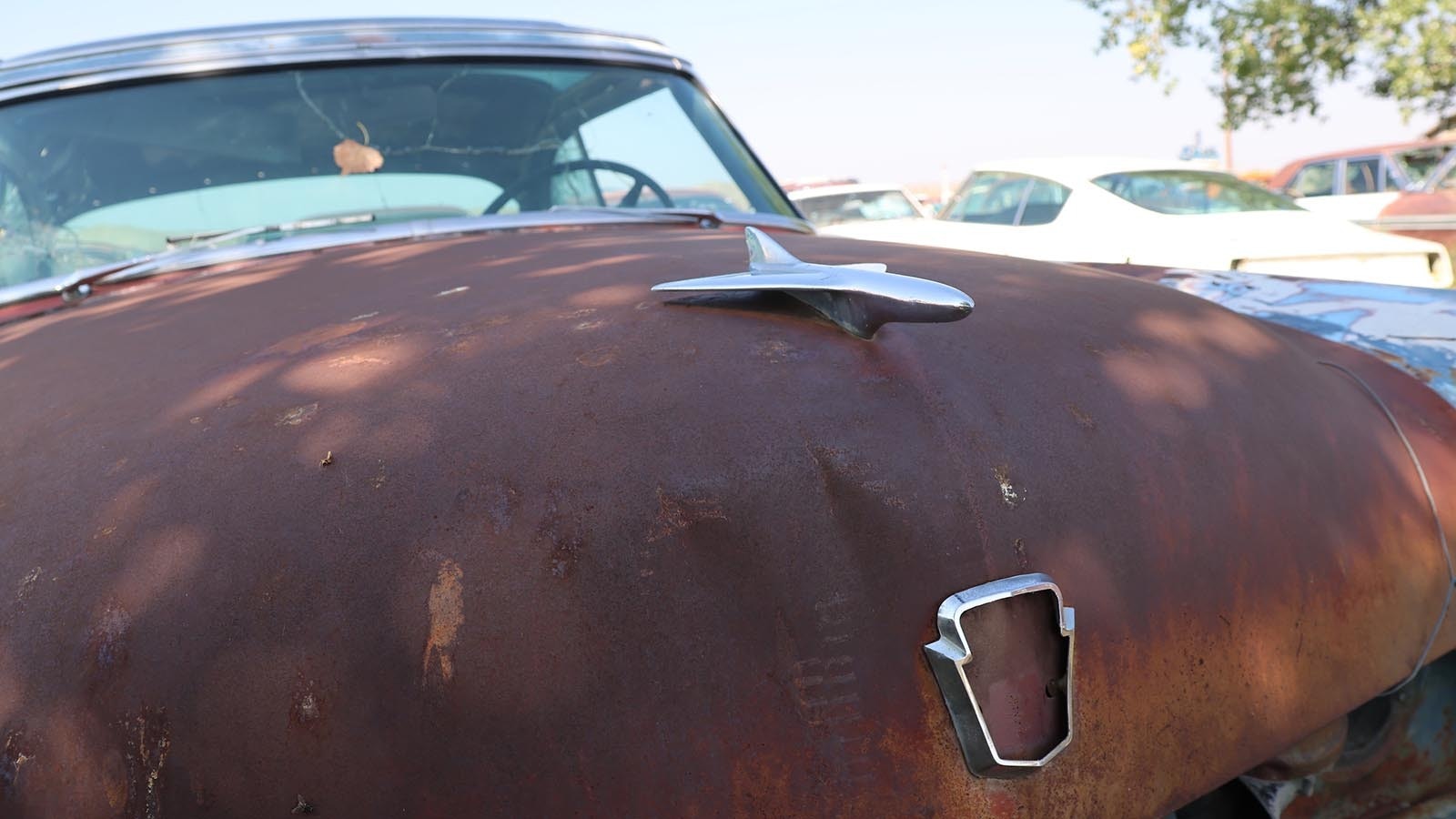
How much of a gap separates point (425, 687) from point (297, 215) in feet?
5.42

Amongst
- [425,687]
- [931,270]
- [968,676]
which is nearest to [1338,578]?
[968,676]

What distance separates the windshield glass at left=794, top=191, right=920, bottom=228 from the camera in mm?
10156

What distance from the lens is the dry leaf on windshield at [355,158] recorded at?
7.86 ft

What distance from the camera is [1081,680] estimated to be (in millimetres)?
1082

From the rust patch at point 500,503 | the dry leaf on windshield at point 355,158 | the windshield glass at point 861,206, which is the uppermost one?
the dry leaf on windshield at point 355,158

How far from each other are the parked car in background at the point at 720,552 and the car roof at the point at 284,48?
0.92 m

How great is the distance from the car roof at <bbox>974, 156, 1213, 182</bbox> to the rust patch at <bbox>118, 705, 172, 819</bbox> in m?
6.53

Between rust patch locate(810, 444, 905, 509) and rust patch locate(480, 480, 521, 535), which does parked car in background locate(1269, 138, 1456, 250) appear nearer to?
rust patch locate(810, 444, 905, 509)

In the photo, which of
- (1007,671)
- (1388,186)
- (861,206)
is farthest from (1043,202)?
(1388,186)

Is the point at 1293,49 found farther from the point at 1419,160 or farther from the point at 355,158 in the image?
the point at 355,158

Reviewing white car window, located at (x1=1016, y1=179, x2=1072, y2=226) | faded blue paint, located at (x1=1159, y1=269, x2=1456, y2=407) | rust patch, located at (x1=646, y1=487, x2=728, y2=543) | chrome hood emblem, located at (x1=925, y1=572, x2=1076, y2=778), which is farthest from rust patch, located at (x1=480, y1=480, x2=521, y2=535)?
white car window, located at (x1=1016, y1=179, x2=1072, y2=226)

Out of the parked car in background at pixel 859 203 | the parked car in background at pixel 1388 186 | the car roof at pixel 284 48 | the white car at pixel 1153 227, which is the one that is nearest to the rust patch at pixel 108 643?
the car roof at pixel 284 48

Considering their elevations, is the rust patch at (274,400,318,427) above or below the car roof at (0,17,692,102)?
below

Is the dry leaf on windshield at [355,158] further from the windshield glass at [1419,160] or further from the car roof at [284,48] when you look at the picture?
the windshield glass at [1419,160]
